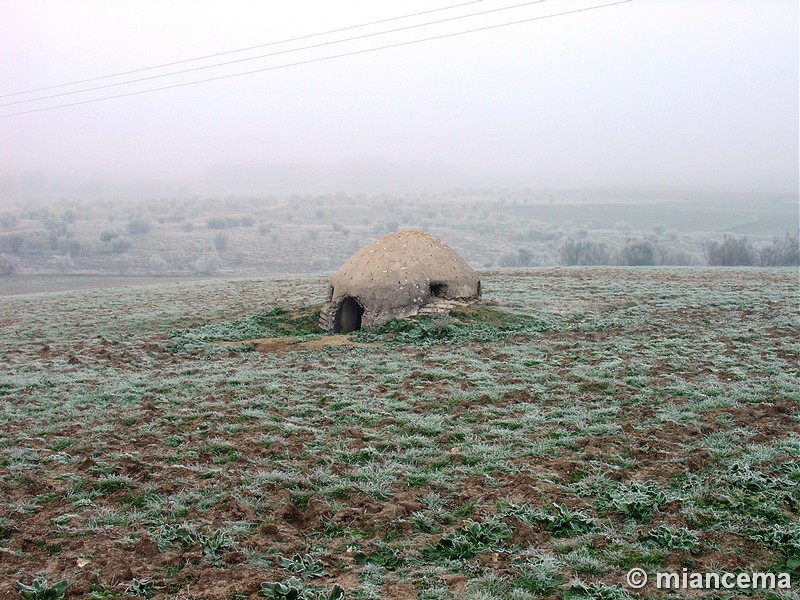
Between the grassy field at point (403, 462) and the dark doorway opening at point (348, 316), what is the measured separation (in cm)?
123

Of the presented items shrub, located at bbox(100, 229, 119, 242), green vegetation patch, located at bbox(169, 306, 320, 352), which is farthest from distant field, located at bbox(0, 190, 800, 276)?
green vegetation patch, located at bbox(169, 306, 320, 352)

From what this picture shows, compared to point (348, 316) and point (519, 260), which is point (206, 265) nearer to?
point (519, 260)

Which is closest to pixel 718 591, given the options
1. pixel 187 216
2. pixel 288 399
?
pixel 288 399

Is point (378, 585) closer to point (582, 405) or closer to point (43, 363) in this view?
point (582, 405)

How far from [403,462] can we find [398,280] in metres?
8.01

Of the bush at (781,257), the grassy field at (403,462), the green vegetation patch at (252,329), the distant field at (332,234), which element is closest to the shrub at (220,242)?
the distant field at (332,234)

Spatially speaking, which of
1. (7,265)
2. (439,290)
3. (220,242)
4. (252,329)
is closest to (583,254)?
(220,242)

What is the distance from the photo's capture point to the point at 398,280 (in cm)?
1482

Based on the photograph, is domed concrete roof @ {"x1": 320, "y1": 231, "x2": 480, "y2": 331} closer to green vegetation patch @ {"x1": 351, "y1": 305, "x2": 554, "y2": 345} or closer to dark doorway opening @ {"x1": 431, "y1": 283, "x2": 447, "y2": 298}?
dark doorway opening @ {"x1": 431, "y1": 283, "x2": 447, "y2": 298}

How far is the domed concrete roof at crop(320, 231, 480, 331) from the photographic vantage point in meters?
14.8

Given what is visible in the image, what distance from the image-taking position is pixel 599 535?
5316 millimetres

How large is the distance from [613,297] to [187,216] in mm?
72268

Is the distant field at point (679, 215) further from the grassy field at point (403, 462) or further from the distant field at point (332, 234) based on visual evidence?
the grassy field at point (403, 462)

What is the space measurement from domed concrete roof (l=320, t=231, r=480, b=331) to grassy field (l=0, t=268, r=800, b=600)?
83 cm
